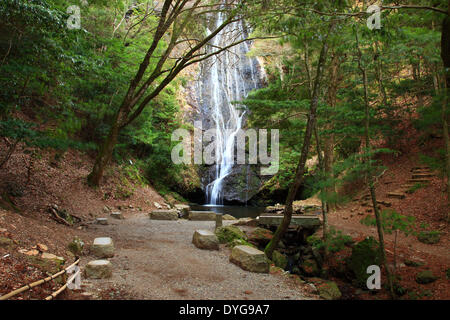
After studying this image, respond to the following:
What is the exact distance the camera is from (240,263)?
4969mm

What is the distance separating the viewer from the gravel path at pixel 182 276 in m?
3.58

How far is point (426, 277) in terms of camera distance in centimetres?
546

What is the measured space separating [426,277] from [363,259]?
3.98 ft

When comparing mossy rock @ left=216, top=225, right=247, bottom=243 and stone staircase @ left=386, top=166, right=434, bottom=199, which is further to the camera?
stone staircase @ left=386, top=166, right=434, bottom=199

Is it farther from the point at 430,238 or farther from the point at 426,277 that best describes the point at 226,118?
the point at 426,277

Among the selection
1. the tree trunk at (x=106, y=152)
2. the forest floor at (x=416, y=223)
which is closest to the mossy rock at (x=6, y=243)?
the tree trunk at (x=106, y=152)

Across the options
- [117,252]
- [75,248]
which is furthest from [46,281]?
[117,252]

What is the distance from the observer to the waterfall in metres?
20.0

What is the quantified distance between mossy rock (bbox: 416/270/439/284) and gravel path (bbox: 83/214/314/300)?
283cm

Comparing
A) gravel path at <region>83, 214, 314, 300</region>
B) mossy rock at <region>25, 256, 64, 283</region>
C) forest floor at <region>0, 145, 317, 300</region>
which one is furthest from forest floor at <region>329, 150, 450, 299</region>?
mossy rock at <region>25, 256, 64, 283</region>

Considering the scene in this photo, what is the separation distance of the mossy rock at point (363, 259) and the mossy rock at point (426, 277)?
2.67 ft

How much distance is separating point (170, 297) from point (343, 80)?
9698 mm

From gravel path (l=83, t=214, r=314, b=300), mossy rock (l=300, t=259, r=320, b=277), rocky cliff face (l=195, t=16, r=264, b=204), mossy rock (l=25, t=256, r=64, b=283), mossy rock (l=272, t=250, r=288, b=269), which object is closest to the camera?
mossy rock (l=25, t=256, r=64, b=283)

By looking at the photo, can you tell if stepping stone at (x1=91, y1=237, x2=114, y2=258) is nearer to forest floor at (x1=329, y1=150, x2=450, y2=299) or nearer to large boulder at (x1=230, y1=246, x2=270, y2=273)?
large boulder at (x1=230, y1=246, x2=270, y2=273)
